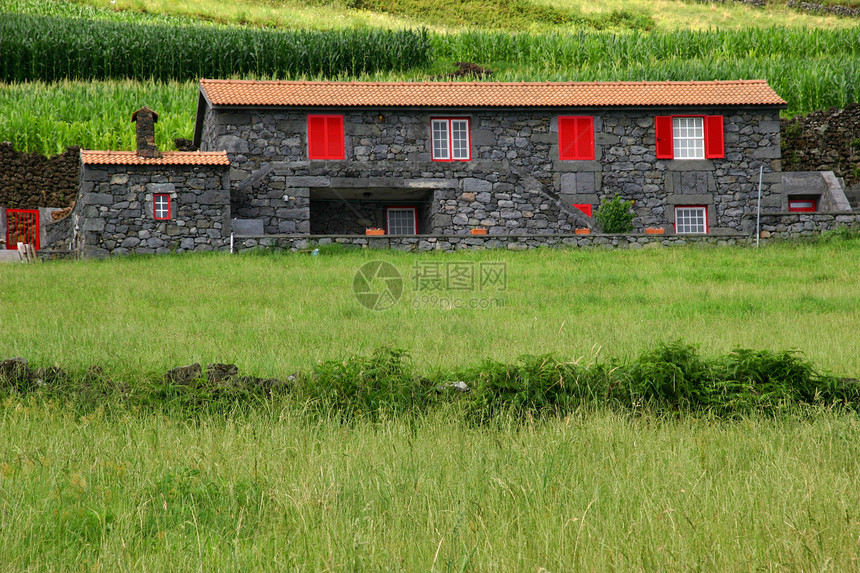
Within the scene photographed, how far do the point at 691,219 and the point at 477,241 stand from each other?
8.40 metres

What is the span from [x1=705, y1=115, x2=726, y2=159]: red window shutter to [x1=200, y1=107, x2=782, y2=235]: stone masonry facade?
188mm

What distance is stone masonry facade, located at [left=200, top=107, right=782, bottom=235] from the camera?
910 inches

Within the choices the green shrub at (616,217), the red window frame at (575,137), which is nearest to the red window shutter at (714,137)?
the red window frame at (575,137)

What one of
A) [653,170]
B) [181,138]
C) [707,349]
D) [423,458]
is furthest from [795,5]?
[423,458]

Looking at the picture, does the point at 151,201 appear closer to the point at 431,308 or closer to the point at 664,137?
the point at 431,308

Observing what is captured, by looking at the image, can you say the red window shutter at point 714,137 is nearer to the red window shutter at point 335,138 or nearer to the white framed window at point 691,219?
the white framed window at point 691,219

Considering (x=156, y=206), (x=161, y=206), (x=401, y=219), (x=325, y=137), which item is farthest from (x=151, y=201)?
(x=401, y=219)

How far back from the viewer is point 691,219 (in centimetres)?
2458

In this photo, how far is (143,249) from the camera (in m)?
20.5

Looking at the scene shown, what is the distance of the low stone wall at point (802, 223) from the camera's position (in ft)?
68.4

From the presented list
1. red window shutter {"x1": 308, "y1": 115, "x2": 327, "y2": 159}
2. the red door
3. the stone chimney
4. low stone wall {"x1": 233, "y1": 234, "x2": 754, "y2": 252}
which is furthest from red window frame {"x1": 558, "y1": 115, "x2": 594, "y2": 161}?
the red door

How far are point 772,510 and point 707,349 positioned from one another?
4571 mm

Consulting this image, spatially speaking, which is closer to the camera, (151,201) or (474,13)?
(151,201)

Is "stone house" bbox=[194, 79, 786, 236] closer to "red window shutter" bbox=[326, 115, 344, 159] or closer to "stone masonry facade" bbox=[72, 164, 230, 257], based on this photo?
"red window shutter" bbox=[326, 115, 344, 159]
